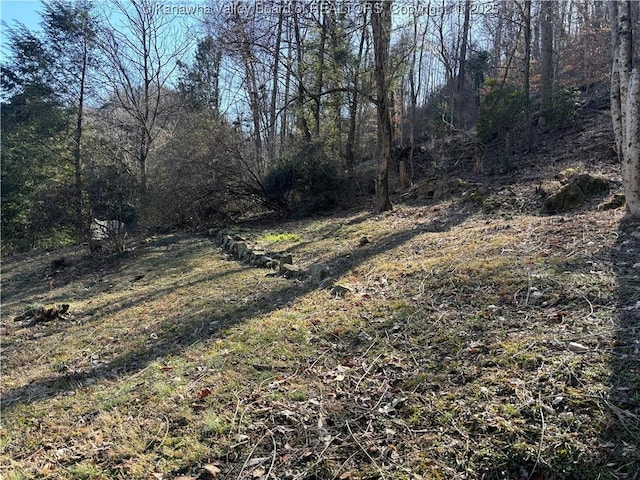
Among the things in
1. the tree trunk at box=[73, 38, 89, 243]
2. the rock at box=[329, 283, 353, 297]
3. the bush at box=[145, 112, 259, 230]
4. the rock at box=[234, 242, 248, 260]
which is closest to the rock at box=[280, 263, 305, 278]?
the rock at box=[329, 283, 353, 297]

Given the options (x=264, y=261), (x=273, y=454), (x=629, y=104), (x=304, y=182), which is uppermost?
(x=629, y=104)

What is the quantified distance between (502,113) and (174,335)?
1133 centimetres

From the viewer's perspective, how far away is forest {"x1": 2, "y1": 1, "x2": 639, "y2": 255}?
10172mm

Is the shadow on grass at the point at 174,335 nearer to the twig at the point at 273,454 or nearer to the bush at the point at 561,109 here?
the twig at the point at 273,454

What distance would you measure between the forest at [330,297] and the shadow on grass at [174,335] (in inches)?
1.3

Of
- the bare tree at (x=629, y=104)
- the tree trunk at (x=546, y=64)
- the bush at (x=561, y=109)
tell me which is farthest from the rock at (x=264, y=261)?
the tree trunk at (x=546, y=64)

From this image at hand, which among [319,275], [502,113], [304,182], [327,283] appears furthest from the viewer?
[304,182]

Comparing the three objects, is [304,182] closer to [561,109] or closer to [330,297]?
[561,109]

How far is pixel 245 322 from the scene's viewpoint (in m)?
4.18

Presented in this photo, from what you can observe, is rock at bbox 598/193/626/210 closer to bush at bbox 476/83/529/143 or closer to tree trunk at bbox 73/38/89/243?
bush at bbox 476/83/529/143

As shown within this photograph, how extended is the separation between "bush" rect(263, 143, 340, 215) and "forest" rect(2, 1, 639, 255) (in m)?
0.04

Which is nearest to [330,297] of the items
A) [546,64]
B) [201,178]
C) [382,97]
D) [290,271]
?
[290,271]

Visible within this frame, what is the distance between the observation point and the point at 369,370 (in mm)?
2881

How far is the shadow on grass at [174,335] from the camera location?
3508mm
